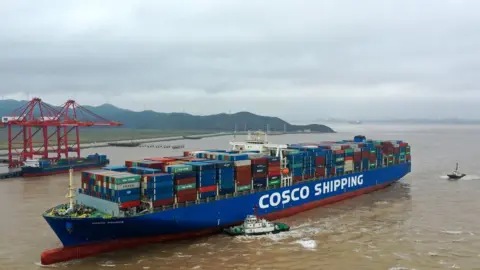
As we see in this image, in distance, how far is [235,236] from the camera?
2658 cm

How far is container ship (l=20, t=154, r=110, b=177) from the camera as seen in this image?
56281 mm

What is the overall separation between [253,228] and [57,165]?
42.5 m

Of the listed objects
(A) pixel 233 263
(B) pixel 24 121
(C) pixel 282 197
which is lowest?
(A) pixel 233 263

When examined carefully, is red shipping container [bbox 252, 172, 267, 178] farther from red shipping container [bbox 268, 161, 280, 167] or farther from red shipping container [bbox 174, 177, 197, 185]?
red shipping container [bbox 174, 177, 197, 185]

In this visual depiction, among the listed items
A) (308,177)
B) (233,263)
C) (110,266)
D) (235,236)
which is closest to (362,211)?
(308,177)

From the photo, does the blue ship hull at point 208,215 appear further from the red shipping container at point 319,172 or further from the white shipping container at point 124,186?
the white shipping container at point 124,186

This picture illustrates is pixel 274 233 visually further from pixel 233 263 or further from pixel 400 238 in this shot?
pixel 400 238

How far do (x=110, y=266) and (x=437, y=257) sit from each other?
1783 centimetres

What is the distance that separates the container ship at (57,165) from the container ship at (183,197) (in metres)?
31.1

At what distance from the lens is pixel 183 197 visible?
83.4ft

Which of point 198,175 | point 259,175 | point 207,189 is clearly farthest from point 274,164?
point 198,175

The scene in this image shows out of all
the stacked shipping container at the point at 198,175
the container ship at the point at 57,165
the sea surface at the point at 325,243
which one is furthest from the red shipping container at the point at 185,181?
the container ship at the point at 57,165

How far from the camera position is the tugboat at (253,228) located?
26.6 meters

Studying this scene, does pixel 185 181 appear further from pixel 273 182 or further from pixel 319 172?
pixel 319 172
